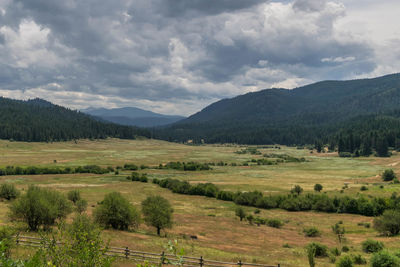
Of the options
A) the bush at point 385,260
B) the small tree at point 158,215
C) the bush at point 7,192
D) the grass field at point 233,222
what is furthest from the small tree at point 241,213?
the bush at point 7,192

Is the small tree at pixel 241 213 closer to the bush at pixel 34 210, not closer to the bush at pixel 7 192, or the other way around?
the bush at pixel 34 210

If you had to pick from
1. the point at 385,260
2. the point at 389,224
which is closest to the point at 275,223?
the point at 389,224

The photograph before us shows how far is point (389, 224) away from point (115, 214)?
45.8 meters

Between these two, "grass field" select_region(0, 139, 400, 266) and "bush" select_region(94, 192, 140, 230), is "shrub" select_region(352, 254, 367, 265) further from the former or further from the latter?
"bush" select_region(94, 192, 140, 230)

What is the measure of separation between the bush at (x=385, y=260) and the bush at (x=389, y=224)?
82.3 ft

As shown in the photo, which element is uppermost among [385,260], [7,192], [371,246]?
[385,260]

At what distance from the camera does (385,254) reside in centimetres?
2720

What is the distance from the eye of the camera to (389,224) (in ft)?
157

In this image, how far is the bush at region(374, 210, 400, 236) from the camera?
158ft

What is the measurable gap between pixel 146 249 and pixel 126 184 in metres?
69.4

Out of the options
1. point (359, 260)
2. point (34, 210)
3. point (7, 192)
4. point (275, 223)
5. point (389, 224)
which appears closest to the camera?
point (359, 260)

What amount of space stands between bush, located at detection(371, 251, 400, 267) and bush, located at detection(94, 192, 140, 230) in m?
33.0

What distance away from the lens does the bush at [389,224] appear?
158 ft

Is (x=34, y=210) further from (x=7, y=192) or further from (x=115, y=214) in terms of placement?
(x=7, y=192)
